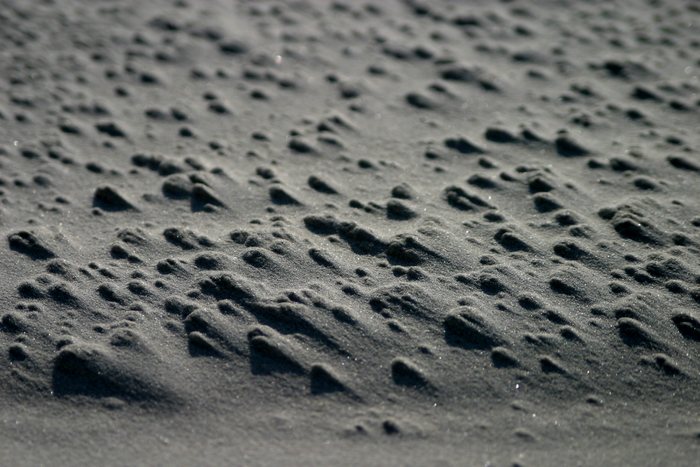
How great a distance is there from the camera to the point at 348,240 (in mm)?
1655

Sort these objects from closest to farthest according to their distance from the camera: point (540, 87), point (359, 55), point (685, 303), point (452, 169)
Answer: point (685, 303) → point (452, 169) → point (540, 87) → point (359, 55)

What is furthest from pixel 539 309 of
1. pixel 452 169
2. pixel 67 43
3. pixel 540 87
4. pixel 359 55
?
pixel 67 43

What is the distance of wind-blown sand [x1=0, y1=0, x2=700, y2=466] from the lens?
1296 mm

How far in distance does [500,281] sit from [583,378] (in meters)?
0.25

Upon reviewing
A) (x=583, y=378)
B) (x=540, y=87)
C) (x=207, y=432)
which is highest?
(x=540, y=87)

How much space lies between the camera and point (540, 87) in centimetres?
224

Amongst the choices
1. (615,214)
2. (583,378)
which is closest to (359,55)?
(615,214)

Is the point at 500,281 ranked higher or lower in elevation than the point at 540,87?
lower

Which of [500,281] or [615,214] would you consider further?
[615,214]

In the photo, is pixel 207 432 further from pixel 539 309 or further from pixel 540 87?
pixel 540 87

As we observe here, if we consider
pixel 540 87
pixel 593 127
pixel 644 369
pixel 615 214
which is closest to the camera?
pixel 644 369

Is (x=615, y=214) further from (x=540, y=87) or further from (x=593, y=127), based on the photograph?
(x=540, y=87)

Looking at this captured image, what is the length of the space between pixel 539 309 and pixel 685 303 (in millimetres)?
269

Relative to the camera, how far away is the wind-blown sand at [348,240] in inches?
51.0
